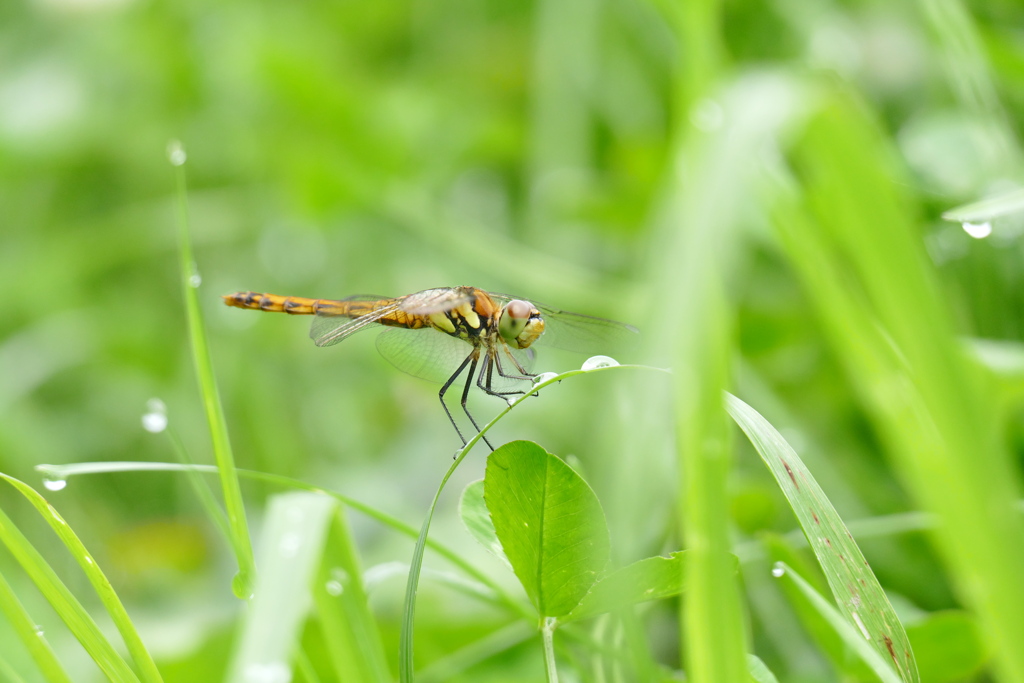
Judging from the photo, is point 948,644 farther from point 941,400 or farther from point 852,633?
point 941,400

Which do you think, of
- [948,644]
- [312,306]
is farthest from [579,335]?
[948,644]

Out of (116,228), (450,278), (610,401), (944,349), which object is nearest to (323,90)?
(450,278)

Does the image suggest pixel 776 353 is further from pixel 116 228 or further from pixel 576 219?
pixel 116 228

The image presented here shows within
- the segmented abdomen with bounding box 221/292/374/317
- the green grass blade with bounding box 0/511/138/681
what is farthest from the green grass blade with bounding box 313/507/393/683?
the segmented abdomen with bounding box 221/292/374/317

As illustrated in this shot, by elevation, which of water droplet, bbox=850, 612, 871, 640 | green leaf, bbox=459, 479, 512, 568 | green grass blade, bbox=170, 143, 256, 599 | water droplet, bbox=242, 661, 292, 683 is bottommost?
water droplet, bbox=850, 612, 871, 640

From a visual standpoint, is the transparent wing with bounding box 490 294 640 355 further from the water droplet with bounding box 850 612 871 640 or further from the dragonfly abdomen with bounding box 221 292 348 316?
the water droplet with bounding box 850 612 871 640

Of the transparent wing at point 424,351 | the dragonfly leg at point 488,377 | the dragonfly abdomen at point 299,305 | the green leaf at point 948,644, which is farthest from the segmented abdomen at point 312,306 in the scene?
the green leaf at point 948,644

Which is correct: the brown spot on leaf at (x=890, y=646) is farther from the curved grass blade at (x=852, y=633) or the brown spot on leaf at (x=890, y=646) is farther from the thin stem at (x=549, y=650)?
the thin stem at (x=549, y=650)
